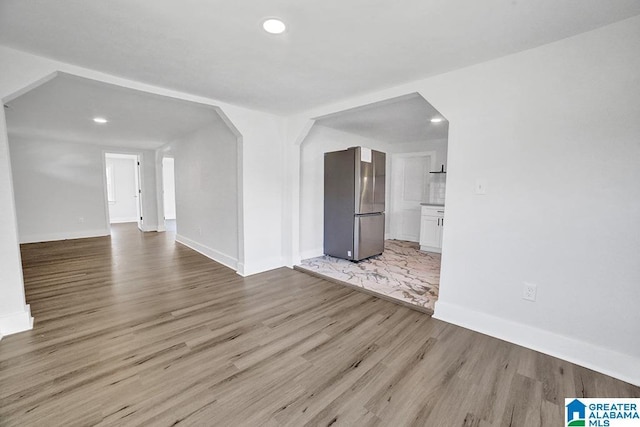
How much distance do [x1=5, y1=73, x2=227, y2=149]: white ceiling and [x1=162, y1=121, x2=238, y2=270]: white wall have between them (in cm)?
29

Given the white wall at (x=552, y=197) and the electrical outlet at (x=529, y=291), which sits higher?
the white wall at (x=552, y=197)

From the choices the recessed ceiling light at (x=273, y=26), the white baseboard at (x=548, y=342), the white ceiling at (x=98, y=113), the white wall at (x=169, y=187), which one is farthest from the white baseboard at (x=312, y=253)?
the white wall at (x=169, y=187)

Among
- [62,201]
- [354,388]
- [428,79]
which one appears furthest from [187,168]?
[354,388]

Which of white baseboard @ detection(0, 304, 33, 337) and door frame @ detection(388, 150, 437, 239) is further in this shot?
door frame @ detection(388, 150, 437, 239)

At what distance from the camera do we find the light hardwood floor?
56.3 inches

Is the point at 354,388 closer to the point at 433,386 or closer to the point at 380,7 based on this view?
the point at 433,386

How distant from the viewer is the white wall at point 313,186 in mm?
4430

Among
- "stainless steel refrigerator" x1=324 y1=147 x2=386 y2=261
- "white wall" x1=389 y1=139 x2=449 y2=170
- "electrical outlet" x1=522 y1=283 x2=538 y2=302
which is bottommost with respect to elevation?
"electrical outlet" x1=522 y1=283 x2=538 y2=302

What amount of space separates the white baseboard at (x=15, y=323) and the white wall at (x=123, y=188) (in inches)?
320

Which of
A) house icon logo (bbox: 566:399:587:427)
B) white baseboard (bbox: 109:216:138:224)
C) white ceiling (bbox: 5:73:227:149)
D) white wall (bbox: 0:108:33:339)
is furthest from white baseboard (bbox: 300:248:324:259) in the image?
white baseboard (bbox: 109:216:138:224)

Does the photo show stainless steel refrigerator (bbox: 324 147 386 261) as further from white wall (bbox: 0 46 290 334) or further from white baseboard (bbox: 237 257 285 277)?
white baseboard (bbox: 237 257 285 277)

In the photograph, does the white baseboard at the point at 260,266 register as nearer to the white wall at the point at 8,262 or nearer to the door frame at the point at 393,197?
the white wall at the point at 8,262

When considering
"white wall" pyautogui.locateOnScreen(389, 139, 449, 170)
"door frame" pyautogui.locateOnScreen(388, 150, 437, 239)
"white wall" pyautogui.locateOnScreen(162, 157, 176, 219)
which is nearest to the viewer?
"white wall" pyautogui.locateOnScreen(389, 139, 449, 170)

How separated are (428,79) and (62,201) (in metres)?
8.27
